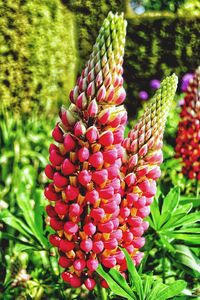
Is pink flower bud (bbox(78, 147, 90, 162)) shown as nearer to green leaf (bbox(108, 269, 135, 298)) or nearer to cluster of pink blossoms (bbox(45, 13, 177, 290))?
cluster of pink blossoms (bbox(45, 13, 177, 290))

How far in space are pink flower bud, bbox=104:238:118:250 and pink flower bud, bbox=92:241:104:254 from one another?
15mm

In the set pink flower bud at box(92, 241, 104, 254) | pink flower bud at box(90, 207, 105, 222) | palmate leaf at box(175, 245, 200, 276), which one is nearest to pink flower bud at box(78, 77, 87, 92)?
pink flower bud at box(90, 207, 105, 222)

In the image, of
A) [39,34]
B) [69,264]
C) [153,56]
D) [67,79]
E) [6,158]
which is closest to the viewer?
[69,264]

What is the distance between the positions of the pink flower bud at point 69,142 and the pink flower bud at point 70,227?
0.70 ft

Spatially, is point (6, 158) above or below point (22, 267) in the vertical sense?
above

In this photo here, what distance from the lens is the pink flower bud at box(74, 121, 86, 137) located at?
1.49m

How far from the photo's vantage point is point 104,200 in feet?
5.08

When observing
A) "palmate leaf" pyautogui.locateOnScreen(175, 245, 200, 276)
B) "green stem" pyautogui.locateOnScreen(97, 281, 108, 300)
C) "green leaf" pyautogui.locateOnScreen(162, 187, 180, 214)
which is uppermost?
"green leaf" pyautogui.locateOnScreen(162, 187, 180, 214)

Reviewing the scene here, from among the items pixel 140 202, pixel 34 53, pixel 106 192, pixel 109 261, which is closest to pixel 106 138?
pixel 106 192

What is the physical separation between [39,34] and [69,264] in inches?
126

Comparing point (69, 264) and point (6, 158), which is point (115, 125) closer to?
point (69, 264)

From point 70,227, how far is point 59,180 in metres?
0.14

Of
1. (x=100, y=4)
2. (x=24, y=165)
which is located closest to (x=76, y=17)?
(x=100, y=4)

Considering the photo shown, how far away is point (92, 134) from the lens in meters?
1.48
